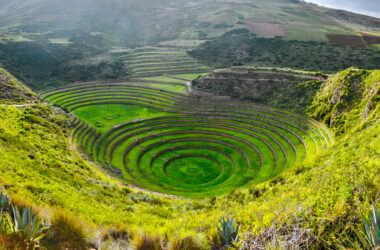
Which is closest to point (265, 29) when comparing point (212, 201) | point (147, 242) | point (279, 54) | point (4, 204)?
point (279, 54)

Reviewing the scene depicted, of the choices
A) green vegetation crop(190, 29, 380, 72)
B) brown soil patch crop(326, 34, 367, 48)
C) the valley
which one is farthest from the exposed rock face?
brown soil patch crop(326, 34, 367, 48)

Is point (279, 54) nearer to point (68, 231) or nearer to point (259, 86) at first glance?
point (259, 86)

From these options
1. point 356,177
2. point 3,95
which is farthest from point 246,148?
point 3,95

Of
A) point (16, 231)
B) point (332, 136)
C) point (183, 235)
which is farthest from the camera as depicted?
point (332, 136)

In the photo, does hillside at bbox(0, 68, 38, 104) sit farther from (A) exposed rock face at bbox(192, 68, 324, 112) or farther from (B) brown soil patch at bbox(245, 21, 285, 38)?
(B) brown soil patch at bbox(245, 21, 285, 38)

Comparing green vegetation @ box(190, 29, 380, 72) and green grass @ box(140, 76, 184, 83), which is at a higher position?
green vegetation @ box(190, 29, 380, 72)

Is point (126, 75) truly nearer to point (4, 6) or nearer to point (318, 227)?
point (318, 227)

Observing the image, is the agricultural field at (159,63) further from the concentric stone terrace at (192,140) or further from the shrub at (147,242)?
the shrub at (147,242)
